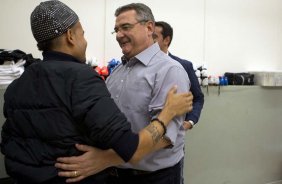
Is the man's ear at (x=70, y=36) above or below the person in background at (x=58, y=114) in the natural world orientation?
above

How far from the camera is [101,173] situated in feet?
3.41

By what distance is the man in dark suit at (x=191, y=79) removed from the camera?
2242 millimetres

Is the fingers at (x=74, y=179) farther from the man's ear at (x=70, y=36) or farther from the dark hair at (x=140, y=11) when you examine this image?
the dark hair at (x=140, y=11)

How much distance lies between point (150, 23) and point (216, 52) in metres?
2.10

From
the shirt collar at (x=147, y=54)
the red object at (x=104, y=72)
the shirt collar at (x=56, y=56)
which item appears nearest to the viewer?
the shirt collar at (x=56, y=56)

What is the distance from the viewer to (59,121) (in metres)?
0.89

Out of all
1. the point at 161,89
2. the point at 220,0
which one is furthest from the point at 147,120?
the point at 220,0

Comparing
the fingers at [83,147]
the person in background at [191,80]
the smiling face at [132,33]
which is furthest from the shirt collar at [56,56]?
the person in background at [191,80]

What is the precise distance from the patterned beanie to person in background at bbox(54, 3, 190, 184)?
1.63 feet

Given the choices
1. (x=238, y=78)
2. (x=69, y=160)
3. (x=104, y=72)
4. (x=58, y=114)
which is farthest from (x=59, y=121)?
(x=238, y=78)

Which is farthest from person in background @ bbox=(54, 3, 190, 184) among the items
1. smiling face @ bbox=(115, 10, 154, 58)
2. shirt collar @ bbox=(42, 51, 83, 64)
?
shirt collar @ bbox=(42, 51, 83, 64)

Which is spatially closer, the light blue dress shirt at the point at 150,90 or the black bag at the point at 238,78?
the light blue dress shirt at the point at 150,90

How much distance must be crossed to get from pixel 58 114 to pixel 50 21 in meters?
0.32

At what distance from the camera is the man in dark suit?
2242 millimetres
